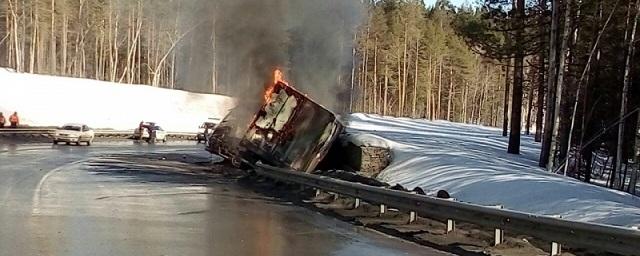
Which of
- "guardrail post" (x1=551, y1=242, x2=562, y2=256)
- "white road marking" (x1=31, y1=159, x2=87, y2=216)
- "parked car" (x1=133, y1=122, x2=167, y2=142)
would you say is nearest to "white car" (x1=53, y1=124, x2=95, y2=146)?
"parked car" (x1=133, y1=122, x2=167, y2=142)

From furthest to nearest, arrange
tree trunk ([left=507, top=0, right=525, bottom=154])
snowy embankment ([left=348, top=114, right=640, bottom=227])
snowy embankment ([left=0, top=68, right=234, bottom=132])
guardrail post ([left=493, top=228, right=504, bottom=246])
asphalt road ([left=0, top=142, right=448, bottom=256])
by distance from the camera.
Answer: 1. snowy embankment ([left=0, top=68, right=234, bottom=132])
2. tree trunk ([left=507, top=0, right=525, bottom=154])
3. snowy embankment ([left=348, top=114, right=640, bottom=227])
4. guardrail post ([left=493, top=228, right=504, bottom=246])
5. asphalt road ([left=0, top=142, right=448, bottom=256])

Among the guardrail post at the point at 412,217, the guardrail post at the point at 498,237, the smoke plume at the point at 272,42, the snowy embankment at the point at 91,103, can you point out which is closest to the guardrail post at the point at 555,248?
the guardrail post at the point at 498,237

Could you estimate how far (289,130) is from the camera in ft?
66.7

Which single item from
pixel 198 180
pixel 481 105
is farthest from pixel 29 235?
pixel 481 105

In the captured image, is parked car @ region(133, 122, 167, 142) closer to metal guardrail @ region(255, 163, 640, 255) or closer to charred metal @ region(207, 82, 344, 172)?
charred metal @ region(207, 82, 344, 172)

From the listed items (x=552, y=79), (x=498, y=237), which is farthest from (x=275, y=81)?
(x=498, y=237)

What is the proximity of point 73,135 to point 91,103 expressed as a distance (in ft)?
87.0

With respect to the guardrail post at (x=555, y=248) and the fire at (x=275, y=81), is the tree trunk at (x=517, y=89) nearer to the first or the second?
the fire at (x=275, y=81)

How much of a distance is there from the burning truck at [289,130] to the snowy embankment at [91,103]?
1458 inches

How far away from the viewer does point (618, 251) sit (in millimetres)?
8273

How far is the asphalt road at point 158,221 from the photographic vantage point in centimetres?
962

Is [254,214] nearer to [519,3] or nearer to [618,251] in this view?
[618,251]

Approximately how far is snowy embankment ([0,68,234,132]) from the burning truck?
37036 mm

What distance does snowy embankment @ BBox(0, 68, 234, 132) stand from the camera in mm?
59594
